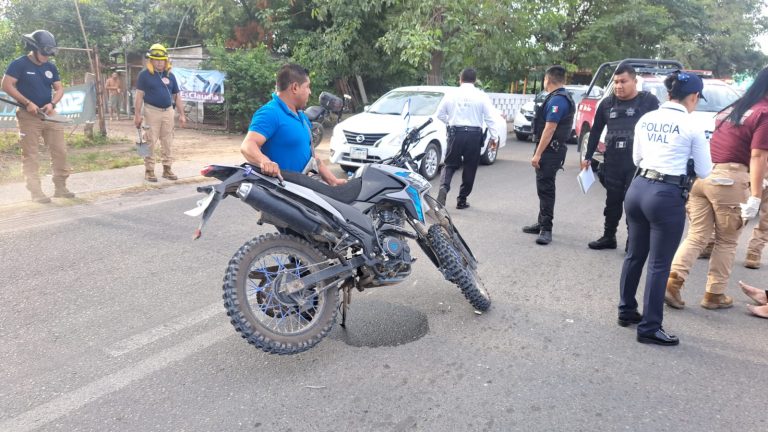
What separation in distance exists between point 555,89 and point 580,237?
1719 mm

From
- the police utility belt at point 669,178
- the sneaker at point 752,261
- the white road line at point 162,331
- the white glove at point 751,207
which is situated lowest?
the sneaker at point 752,261

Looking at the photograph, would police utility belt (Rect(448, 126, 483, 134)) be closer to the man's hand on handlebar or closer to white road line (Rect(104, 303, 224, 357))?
white road line (Rect(104, 303, 224, 357))

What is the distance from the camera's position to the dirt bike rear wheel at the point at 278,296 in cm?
302

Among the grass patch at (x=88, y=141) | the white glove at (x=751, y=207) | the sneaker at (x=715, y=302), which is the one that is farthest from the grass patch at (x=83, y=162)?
the white glove at (x=751, y=207)

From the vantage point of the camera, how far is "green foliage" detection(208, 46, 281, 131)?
14.1m

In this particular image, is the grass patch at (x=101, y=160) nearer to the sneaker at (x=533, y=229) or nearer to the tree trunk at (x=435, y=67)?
the sneaker at (x=533, y=229)

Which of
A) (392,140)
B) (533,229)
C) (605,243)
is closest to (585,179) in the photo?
(605,243)

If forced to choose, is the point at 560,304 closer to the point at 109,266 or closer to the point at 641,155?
the point at 641,155

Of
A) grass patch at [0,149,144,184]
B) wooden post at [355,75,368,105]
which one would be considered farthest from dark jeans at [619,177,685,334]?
wooden post at [355,75,368,105]

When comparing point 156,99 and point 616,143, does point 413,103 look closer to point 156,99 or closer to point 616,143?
point 156,99

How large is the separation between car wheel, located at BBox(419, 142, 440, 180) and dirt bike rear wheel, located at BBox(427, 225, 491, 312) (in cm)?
556

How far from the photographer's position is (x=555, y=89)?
19.3 ft

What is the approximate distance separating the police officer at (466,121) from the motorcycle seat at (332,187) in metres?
3.51

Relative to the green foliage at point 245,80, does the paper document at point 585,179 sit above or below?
below
